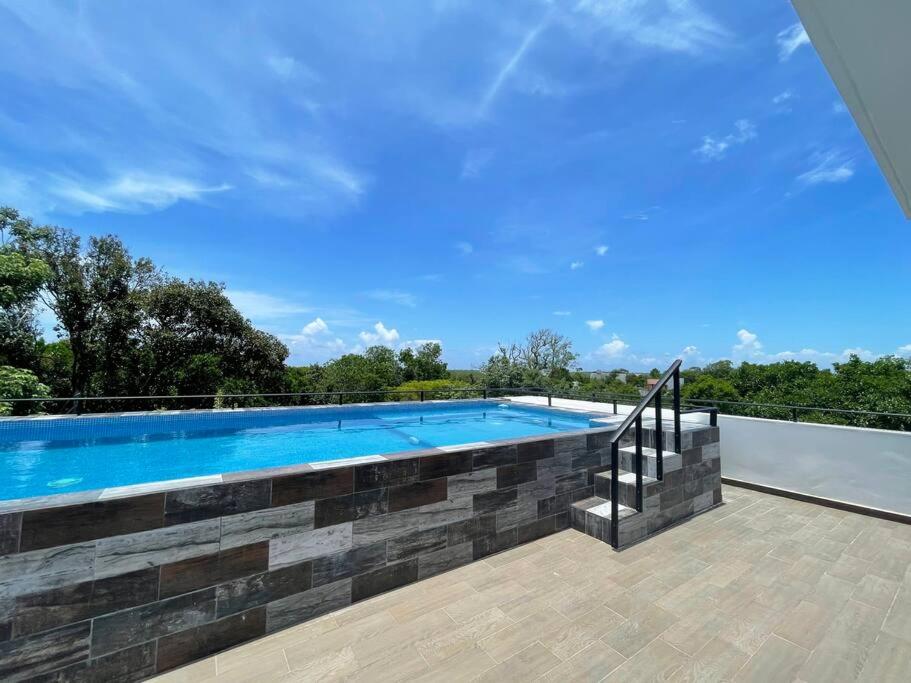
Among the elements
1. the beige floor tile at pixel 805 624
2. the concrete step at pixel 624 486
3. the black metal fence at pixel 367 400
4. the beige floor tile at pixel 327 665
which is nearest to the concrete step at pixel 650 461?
the concrete step at pixel 624 486

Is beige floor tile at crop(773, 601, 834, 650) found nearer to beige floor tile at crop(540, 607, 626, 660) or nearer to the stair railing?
beige floor tile at crop(540, 607, 626, 660)

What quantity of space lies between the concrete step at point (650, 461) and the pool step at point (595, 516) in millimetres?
433

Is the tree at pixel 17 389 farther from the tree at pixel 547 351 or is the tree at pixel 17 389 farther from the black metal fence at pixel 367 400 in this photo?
the tree at pixel 547 351

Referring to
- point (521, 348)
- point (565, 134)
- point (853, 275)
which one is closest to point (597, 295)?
point (521, 348)

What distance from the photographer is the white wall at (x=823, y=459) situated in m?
3.65

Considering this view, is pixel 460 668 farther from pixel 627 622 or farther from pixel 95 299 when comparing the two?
pixel 95 299

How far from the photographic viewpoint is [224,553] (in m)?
1.92

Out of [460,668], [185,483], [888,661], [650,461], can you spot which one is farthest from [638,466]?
[185,483]

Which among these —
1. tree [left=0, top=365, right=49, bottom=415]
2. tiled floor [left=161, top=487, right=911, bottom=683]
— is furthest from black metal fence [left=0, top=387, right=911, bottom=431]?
tiled floor [left=161, top=487, right=911, bottom=683]

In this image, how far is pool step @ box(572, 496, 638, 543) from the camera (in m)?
3.09

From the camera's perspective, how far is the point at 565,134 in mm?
6930

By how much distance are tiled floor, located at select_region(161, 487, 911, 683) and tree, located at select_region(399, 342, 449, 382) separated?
15303mm

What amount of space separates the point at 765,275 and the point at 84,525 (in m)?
18.1

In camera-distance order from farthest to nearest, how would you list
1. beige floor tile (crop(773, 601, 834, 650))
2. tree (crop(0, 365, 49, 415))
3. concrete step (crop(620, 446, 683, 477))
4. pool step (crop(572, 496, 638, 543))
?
tree (crop(0, 365, 49, 415)) → concrete step (crop(620, 446, 683, 477)) → pool step (crop(572, 496, 638, 543)) → beige floor tile (crop(773, 601, 834, 650))
